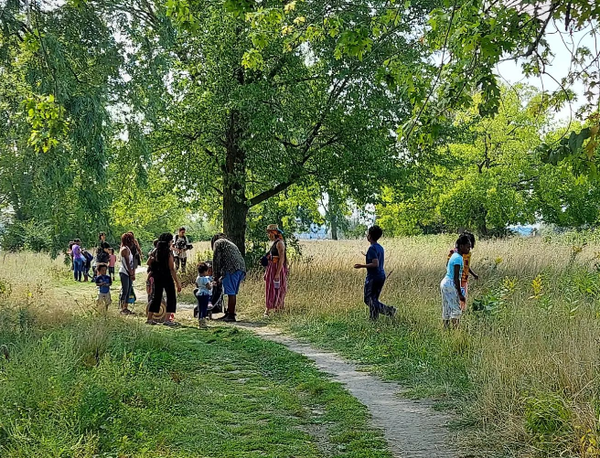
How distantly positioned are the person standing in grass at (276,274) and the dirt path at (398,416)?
4752mm

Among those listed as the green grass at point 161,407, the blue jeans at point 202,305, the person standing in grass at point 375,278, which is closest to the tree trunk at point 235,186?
the blue jeans at point 202,305

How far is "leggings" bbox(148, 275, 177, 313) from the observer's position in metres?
12.5

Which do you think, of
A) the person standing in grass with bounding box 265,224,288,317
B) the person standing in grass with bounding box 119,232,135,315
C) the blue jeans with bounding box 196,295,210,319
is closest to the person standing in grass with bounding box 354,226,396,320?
the person standing in grass with bounding box 265,224,288,317

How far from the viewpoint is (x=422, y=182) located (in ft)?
64.3

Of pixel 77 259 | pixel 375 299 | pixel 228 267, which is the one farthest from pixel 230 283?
pixel 77 259

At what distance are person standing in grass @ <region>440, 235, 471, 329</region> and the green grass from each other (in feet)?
7.36

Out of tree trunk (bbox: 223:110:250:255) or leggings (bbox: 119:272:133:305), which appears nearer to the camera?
leggings (bbox: 119:272:133:305)

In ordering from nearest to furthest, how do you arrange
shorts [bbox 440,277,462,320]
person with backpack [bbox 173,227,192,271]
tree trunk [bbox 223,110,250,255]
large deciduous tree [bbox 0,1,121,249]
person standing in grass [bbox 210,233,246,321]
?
shorts [bbox 440,277,462,320] < large deciduous tree [bbox 0,1,121,249] < person standing in grass [bbox 210,233,246,321] < tree trunk [bbox 223,110,250,255] < person with backpack [bbox 173,227,192,271]

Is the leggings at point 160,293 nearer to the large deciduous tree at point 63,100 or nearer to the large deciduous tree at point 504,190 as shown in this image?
the large deciduous tree at point 63,100

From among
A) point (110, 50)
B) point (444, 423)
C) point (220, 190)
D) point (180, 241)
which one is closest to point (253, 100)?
point (110, 50)

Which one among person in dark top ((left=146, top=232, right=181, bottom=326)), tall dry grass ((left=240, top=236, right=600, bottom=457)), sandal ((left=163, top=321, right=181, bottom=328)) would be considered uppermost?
person in dark top ((left=146, top=232, right=181, bottom=326))

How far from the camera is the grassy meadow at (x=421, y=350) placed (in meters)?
Result: 5.14

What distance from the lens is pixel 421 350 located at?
28.5ft

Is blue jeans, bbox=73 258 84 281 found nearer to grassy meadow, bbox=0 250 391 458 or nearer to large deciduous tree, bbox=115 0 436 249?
large deciduous tree, bbox=115 0 436 249
